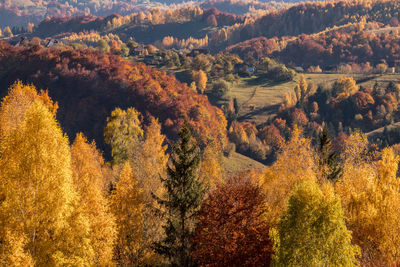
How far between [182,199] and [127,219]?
23.6 feet

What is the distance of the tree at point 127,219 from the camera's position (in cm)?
3294

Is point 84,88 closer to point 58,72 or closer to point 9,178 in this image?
point 58,72

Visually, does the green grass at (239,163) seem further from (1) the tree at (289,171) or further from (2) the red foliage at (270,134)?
(1) the tree at (289,171)

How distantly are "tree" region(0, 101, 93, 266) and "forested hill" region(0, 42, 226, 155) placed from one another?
96.0 m

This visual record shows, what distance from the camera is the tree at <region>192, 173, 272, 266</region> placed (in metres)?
27.7

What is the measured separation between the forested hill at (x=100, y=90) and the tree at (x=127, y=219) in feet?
274

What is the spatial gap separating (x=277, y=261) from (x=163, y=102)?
367ft

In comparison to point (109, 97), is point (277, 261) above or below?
above

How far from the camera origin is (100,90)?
141875mm

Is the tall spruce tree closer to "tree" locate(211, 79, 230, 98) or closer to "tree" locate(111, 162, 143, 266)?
Result: "tree" locate(111, 162, 143, 266)

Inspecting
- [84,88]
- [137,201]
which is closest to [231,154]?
[84,88]

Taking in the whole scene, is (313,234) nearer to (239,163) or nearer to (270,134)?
(239,163)

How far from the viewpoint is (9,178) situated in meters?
21.2

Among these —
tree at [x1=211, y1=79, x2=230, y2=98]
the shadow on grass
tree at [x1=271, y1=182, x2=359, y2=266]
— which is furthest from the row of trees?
tree at [x1=211, y1=79, x2=230, y2=98]
